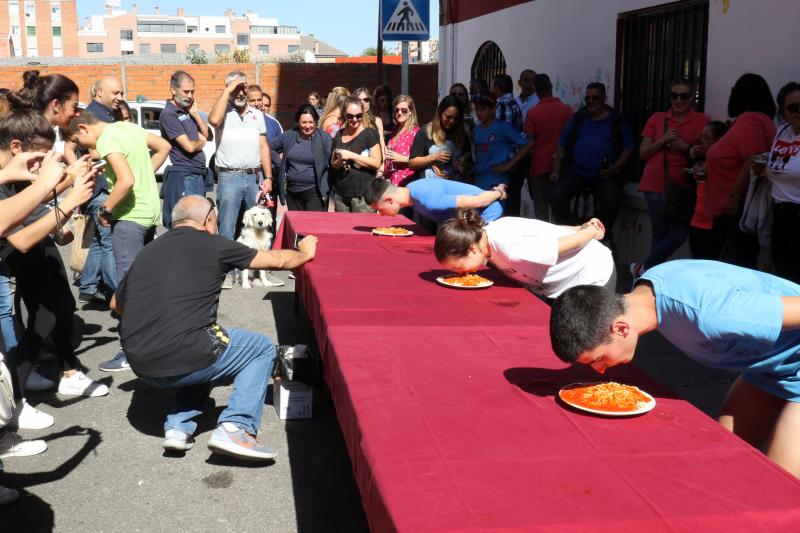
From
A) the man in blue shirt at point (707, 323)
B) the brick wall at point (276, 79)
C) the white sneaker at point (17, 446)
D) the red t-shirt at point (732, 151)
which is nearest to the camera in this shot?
the man in blue shirt at point (707, 323)

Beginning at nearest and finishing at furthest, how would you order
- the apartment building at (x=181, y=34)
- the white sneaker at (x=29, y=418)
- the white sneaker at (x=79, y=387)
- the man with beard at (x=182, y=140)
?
1. the white sneaker at (x=29, y=418)
2. the white sneaker at (x=79, y=387)
3. the man with beard at (x=182, y=140)
4. the apartment building at (x=181, y=34)

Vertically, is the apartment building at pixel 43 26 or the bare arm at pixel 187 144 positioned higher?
the apartment building at pixel 43 26

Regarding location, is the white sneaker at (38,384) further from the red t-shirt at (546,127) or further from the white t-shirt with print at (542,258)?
the red t-shirt at (546,127)

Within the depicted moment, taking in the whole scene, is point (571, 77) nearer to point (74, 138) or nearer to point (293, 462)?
point (74, 138)

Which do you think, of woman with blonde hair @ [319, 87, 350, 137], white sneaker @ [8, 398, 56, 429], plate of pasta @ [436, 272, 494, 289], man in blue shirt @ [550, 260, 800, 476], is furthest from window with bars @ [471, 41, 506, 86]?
man in blue shirt @ [550, 260, 800, 476]

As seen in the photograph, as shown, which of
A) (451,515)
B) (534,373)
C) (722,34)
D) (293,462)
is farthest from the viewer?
(722,34)

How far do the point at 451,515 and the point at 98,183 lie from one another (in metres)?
6.11

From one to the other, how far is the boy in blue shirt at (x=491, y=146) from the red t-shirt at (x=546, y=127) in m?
0.66

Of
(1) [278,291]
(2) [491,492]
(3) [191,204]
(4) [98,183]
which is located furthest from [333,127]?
(2) [491,492]

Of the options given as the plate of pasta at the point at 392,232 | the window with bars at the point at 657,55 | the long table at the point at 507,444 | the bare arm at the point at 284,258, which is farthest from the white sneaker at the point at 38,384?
the window with bars at the point at 657,55

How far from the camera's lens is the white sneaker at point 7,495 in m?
3.93

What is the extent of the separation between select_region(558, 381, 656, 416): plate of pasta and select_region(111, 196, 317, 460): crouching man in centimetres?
186

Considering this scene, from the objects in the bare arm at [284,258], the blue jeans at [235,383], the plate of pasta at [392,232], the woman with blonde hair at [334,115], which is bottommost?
the blue jeans at [235,383]

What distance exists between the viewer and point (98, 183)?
24.7 ft
